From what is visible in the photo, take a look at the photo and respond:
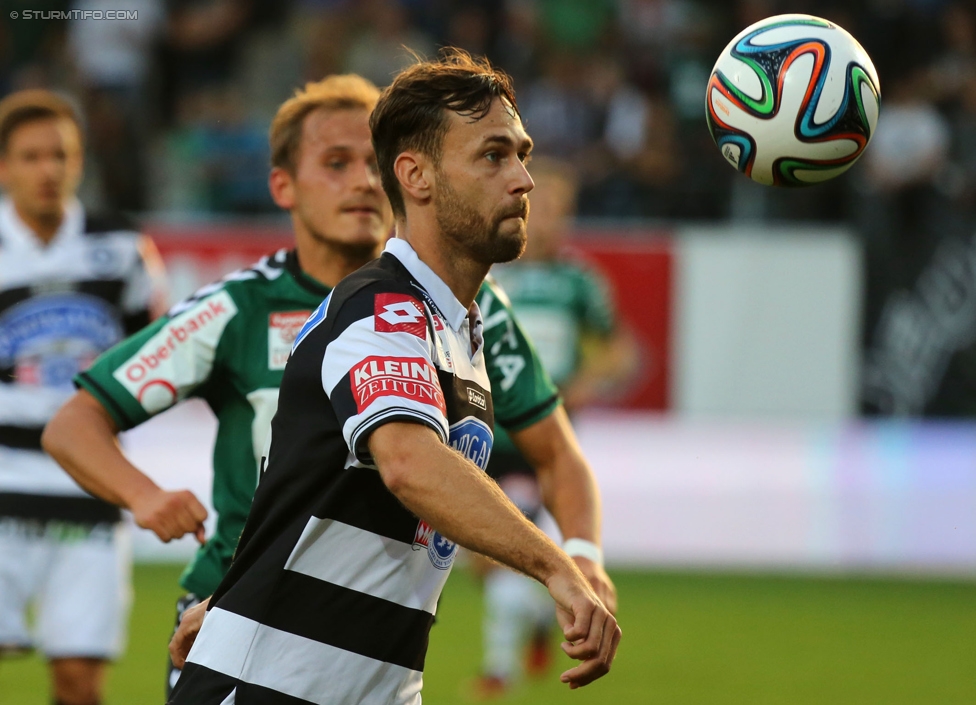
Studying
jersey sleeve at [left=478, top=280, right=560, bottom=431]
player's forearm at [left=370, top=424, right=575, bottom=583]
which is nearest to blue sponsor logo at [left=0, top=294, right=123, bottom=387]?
jersey sleeve at [left=478, top=280, right=560, bottom=431]

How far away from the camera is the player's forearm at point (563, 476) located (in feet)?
12.6

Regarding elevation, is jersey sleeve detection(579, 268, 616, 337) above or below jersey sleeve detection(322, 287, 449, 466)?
below

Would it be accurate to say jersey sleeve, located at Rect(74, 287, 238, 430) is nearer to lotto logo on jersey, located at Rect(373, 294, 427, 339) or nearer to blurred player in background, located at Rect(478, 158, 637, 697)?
lotto logo on jersey, located at Rect(373, 294, 427, 339)

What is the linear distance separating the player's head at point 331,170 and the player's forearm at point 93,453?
31.3 inches

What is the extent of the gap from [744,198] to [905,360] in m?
2.15

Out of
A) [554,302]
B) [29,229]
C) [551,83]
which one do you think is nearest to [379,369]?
[29,229]

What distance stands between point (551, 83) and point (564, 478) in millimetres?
10080

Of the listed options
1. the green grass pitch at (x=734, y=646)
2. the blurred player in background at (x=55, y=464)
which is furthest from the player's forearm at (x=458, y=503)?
the green grass pitch at (x=734, y=646)

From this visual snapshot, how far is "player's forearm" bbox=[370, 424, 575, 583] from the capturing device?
268 cm

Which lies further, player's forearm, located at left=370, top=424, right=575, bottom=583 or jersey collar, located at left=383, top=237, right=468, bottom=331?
jersey collar, located at left=383, top=237, right=468, bottom=331

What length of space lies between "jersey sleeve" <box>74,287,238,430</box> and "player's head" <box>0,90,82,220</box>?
87.6 inches

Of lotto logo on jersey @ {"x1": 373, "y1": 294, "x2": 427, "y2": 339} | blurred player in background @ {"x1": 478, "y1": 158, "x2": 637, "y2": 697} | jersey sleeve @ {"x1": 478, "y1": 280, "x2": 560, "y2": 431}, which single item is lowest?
blurred player in background @ {"x1": 478, "y1": 158, "x2": 637, "y2": 697}

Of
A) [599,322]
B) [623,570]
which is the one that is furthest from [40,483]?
[623,570]

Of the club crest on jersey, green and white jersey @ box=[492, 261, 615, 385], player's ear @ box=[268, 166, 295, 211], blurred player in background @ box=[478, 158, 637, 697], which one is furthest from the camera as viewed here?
green and white jersey @ box=[492, 261, 615, 385]
